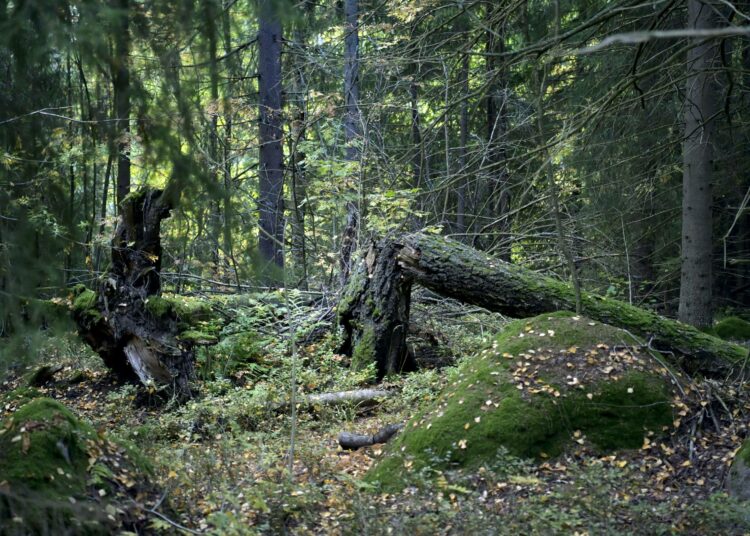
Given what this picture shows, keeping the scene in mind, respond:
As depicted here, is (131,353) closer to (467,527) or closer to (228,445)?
(228,445)

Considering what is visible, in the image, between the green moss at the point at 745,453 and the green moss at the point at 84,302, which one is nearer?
the green moss at the point at 745,453

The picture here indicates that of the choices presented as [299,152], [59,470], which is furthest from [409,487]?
[299,152]

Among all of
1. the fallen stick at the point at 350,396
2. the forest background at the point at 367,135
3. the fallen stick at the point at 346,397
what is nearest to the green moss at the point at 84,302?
the forest background at the point at 367,135

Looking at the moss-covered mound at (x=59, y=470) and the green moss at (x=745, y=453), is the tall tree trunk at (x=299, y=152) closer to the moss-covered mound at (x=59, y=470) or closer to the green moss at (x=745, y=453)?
the moss-covered mound at (x=59, y=470)

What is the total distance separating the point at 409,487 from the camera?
4.68 m

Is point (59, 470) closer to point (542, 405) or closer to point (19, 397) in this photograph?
point (542, 405)

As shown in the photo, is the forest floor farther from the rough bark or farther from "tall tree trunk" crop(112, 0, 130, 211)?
"tall tree trunk" crop(112, 0, 130, 211)

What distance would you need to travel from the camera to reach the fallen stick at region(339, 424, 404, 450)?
20.0 feet

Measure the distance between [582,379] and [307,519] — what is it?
8.40 feet

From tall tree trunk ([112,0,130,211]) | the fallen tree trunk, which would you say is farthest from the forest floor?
tall tree trunk ([112,0,130,211])

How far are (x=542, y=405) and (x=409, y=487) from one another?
4.29ft

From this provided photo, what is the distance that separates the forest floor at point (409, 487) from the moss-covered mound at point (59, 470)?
254mm

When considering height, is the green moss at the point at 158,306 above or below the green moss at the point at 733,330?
above

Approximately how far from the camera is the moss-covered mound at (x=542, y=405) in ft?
16.7
